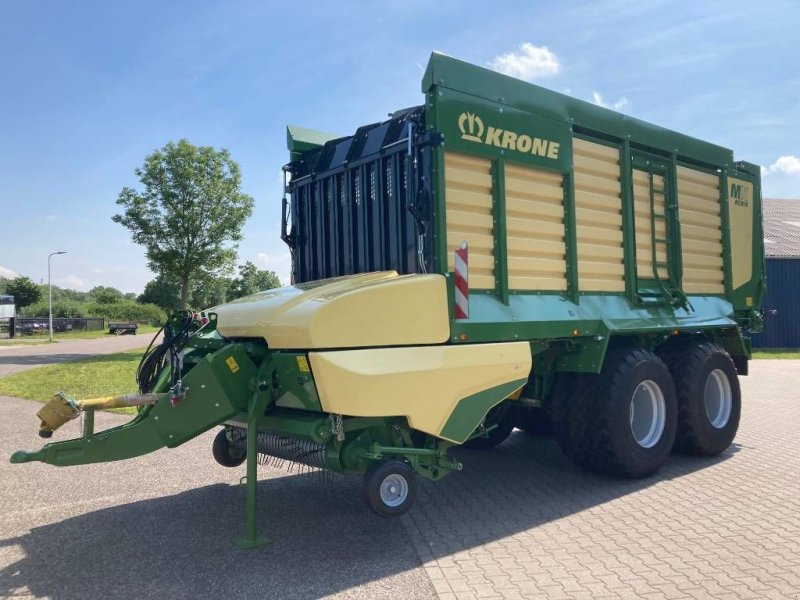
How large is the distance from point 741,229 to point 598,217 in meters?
2.84

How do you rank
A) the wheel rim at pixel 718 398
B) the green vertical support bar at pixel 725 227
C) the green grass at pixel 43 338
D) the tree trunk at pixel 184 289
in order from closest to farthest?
1. the wheel rim at pixel 718 398
2. the green vertical support bar at pixel 725 227
3. the tree trunk at pixel 184 289
4. the green grass at pixel 43 338

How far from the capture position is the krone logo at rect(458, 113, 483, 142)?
4551 millimetres

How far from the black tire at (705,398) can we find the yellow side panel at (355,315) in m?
3.23

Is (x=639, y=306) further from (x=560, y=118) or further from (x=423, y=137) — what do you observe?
(x=423, y=137)

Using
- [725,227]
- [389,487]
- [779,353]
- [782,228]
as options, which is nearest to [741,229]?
[725,227]

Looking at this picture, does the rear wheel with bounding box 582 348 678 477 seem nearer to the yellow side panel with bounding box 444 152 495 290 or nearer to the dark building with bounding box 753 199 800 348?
the yellow side panel with bounding box 444 152 495 290

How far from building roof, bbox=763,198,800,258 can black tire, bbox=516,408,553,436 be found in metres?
15.6

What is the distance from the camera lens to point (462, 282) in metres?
4.42

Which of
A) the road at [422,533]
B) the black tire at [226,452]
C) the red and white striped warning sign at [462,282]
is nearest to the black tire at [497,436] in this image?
the road at [422,533]

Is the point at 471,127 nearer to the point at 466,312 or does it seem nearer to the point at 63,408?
the point at 466,312

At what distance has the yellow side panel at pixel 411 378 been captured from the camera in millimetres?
3752

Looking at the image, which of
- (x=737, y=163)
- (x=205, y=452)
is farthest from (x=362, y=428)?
(x=737, y=163)

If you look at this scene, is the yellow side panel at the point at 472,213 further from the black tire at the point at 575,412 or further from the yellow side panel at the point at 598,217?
the black tire at the point at 575,412

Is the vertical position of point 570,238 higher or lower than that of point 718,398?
higher
